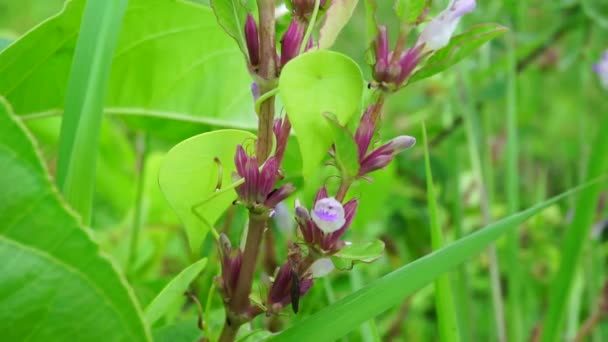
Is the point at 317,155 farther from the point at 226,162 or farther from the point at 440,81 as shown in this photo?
the point at 440,81

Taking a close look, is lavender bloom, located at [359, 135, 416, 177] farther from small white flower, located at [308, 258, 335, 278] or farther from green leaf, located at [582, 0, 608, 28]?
green leaf, located at [582, 0, 608, 28]

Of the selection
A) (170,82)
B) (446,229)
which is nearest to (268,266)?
(170,82)

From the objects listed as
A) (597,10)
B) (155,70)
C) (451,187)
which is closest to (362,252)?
(155,70)

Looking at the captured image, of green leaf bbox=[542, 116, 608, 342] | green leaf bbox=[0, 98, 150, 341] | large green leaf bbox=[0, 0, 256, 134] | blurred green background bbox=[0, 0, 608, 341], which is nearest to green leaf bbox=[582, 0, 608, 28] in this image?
blurred green background bbox=[0, 0, 608, 341]

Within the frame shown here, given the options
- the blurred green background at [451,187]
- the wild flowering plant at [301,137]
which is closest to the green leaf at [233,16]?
the wild flowering plant at [301,137]

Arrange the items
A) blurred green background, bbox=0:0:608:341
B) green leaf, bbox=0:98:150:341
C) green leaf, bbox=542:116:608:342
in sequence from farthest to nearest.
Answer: blurred green background, bbox=0:0:608:341 → green leaf, bbox=542:116:608:342 → green leaf, bbox=0:98:150:341

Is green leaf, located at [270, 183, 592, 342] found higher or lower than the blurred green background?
higher

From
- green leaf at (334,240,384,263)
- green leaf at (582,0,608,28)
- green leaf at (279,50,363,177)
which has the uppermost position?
green leaf at (279,50,363,177)

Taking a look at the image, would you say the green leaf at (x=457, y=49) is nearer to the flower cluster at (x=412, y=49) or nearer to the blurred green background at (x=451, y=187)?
the flower cluster at (x=412, y=49)

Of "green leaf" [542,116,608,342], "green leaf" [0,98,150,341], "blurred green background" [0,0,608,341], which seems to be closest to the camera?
"green leaf" [0,98,150,341]
